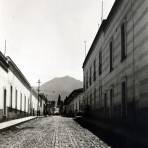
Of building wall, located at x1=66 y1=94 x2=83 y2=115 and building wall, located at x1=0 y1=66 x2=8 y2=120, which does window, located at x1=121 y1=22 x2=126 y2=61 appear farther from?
building wall, located at x1=66 y1=94 x2=83 y2=115

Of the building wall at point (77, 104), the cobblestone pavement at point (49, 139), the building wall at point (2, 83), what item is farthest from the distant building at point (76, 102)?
the cobblestone pavement at point (49, 139)

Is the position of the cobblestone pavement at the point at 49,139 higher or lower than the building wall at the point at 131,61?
lower

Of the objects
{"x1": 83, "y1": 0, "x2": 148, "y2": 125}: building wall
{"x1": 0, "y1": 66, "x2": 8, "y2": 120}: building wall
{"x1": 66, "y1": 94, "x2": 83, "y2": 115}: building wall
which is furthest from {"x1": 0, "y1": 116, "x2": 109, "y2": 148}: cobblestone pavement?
{"x1": 66, "y1": 94, "x2": 83, "y2": 115}: building wall

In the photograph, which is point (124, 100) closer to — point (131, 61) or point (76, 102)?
point (131, 61)

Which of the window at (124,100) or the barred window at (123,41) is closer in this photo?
the window at (124,100)

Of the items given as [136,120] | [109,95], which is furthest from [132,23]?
[109,95]

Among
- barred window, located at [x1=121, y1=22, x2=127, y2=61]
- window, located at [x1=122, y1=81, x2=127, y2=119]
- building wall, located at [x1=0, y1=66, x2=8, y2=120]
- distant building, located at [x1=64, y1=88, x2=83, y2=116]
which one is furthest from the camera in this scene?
distant building, located at [x1=64, y1=88, x2=83, y2=116]

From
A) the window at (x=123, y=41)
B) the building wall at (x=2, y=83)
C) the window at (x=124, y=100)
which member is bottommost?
the window at (x=124, y=100)

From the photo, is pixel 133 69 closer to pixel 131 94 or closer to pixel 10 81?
pixel 131 94

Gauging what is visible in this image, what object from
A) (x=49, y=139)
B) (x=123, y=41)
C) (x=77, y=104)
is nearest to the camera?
(x=49, y=139)

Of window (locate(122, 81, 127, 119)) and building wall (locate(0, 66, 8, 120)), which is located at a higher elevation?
building wall (locate(0, 66, 8, 120))

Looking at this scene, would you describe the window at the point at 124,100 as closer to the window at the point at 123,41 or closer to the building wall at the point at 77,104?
the window at the point at 123,41

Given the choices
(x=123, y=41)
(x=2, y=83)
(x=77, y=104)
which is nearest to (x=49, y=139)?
(x=123, y=41)

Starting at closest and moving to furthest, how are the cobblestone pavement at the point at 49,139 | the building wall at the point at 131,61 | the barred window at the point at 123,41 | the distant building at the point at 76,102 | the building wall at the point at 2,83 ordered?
the cobblestone pavement at the point at 49,139 → the building wall at the point at 131,61 → the barred window at the point at 123,41 → the building wall at the point at 2,83 → the distant building at the point at 76,102
